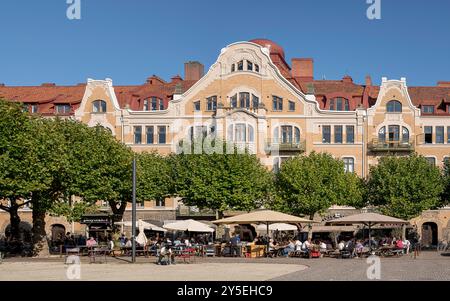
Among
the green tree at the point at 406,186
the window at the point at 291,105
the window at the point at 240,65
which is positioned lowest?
the green tree at the point at 406,186

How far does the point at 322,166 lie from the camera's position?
62.5 metres

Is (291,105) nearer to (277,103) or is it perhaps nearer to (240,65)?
(277,103)

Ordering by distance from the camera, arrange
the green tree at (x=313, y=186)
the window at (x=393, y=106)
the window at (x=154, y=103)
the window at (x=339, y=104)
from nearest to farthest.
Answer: the green tree at (x=313, y=186) → the window at (x=393, y=106) → the window at (x=339, y=104) → the window at (x=154, y=103)

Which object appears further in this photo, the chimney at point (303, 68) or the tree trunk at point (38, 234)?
the chimney at point (303, 68)

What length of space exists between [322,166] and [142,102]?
19237mm

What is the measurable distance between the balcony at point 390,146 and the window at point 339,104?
4114 millimetres

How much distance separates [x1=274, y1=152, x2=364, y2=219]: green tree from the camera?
60.9 metres

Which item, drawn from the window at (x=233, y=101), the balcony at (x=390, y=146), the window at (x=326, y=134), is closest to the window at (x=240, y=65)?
the window at (x=233, y=101)

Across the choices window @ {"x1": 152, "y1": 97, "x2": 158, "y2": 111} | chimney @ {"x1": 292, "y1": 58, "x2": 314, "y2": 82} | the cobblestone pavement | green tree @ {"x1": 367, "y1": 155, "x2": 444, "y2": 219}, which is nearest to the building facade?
window @ {"x1": 152, "y1": 97, "x2": 158, "y2": 111}

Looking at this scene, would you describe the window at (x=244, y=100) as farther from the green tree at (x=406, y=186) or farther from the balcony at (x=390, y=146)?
the green tree at (x=406, y=186)

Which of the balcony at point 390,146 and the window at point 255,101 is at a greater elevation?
the window at point 255,101

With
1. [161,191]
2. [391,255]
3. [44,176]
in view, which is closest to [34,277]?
[44,176]

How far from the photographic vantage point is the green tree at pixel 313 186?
200ft
